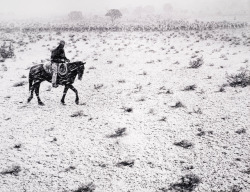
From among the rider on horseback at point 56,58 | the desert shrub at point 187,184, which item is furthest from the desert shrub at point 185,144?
the rider on horseback at point 56,58

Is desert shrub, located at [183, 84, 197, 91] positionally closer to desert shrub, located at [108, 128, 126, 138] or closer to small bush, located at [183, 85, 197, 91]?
small bush, located at [183, 85, 197, 91]

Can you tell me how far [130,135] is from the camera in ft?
26.4

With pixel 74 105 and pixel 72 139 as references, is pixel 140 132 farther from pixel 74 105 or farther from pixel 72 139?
pixel 74 105

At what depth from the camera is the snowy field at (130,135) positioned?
5.97 m

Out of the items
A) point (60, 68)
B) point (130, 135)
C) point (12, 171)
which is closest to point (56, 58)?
point (60, 68)

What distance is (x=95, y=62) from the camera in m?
18.6

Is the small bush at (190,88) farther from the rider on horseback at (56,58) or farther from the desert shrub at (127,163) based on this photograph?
the desert shrub at (127,163)

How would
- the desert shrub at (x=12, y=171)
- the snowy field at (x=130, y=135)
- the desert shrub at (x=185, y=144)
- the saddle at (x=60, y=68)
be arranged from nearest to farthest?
the snowy field at (x=130, y=135) < the desert shrub at (x=12, y=171) < the desert shrub at (x=185, y=144) < the saddle at (x=60, y=68)

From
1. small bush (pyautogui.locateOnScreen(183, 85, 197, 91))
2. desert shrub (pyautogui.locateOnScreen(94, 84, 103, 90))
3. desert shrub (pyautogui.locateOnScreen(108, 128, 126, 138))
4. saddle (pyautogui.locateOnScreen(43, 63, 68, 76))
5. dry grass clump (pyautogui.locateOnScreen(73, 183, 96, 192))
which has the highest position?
saddle (pyautogui.locateOnScreen(43, 63, 68, 76))

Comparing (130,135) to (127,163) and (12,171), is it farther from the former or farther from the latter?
(12,171)

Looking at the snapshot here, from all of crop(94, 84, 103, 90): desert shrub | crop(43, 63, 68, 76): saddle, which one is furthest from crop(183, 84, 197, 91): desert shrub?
crop(43, 63, 68, 76): saddle

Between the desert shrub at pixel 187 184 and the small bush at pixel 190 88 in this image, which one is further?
the small bush at pixel 190 88

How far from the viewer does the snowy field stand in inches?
235

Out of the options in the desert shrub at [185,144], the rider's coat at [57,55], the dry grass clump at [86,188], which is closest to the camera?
the dry grass clump at [86,188]
